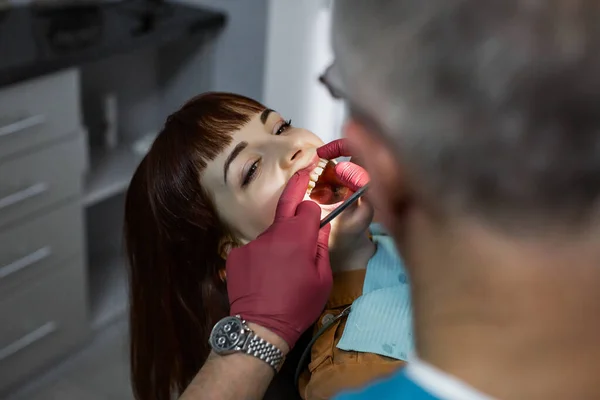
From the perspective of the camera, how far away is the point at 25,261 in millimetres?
2031

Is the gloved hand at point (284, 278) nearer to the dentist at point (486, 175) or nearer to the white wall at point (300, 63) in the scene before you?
the dentist at point (486, 175)

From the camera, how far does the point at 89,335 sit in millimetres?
2377

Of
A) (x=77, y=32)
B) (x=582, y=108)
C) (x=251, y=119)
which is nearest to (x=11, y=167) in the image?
(x=77, y=32)

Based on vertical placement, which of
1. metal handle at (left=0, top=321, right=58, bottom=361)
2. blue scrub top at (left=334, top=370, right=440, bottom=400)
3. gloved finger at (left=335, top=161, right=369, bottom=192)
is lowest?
metal handle at (left=0, top=321, right=58, bottom=361)

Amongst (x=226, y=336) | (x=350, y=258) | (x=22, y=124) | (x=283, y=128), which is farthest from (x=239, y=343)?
(x=22, y=124)

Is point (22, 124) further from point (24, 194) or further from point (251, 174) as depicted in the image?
point (251, 174)

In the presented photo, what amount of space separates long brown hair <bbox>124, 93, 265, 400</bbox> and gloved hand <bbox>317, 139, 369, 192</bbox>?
0.19 metres

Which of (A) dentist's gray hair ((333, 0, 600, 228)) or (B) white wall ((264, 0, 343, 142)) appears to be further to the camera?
(B) white wall ((264, 0, 343, 142))

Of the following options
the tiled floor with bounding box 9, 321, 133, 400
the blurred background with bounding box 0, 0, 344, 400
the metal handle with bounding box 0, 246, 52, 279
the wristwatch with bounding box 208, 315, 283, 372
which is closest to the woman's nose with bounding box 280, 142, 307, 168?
the wristwatch with bounding box 208, 315, 283, 372

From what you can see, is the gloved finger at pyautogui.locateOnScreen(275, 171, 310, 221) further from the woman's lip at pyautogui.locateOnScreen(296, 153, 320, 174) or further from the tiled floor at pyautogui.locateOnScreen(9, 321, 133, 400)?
the tiled floor at pyautogui.locateOnScreen(9, 321, 133, 400)

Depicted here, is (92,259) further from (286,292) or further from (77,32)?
(286,292)

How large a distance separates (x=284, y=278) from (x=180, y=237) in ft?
0.90

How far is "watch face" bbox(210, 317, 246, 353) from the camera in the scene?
41.2 inches

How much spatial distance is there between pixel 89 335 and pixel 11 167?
710 millimetres
